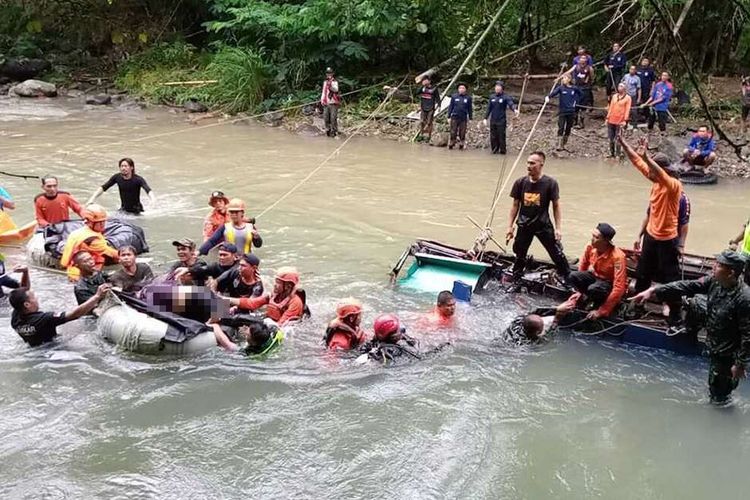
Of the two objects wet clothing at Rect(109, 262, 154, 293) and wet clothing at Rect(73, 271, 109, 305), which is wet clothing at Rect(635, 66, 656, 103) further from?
→ wet clothing at Rect(73, 271, 109, 305)

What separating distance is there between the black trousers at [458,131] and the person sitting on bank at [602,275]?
394 inches

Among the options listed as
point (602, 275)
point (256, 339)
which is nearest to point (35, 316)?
point (256, 339)

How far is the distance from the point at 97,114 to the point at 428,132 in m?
10.4

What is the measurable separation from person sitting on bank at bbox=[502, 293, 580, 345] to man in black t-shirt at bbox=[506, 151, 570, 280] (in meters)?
0.80

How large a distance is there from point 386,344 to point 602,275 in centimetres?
236

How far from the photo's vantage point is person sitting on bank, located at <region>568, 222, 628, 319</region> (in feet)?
24.0

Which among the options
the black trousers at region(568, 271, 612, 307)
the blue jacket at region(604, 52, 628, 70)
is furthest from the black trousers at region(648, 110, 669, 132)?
the black trousers at region(568, 271, 612, 307)

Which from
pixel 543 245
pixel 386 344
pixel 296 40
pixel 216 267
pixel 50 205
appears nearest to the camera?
pixel 386 344

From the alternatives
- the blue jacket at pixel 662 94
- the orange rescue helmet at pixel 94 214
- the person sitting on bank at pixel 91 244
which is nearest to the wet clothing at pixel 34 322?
the person sitting on bank at pixel 91 244

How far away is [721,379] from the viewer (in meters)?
6.10

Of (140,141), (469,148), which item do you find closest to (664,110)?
(469,148)

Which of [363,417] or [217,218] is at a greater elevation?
[217,218]

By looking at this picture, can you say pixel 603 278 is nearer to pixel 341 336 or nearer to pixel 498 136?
pixel 341 336

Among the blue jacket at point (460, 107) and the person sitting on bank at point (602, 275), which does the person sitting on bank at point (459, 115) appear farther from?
the person sitting on bank at point (602, 275)
